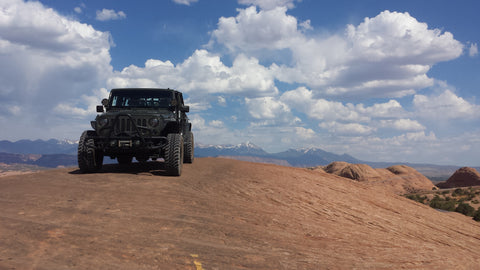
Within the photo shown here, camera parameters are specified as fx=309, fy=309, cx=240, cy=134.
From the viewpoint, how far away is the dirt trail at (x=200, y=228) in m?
3.72

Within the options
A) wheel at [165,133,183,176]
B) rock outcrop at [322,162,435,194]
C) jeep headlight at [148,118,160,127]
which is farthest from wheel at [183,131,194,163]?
rock outcrop at [322,162,435,194]

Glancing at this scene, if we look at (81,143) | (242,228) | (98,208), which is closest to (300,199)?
(242,228)

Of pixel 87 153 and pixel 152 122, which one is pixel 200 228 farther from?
pixel 87 153

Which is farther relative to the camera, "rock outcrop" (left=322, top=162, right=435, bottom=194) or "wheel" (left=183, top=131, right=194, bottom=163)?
"rock outcrop" (left=322, top=162, right=435, bottom=194)

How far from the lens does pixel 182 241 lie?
4.27m

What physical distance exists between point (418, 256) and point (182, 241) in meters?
3.85

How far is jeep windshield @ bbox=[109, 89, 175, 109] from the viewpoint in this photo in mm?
10688

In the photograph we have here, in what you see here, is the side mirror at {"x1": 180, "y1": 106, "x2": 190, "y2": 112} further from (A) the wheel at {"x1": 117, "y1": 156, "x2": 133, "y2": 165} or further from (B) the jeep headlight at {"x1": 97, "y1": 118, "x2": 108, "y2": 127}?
(A) the wheel at {"x1": 117, "y1": 156, "x2": 133, "y2": 165}

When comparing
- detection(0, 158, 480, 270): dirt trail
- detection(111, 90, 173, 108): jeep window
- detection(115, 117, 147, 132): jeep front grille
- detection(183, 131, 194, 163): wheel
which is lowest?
detection(0, 158, 480, 270): dirt trail

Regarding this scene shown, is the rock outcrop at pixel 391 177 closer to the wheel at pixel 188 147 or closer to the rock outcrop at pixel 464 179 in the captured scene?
the rock outcrop at pixel 464 179

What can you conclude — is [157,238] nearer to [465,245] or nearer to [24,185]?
[24,185]

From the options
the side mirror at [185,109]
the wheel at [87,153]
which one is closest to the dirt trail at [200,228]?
the wheel at [87,153]

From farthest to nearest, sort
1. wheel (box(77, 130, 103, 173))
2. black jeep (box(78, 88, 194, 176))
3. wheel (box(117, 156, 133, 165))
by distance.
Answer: wheel (box(117, 156, 133, 165)) → wheel (box(77, 130, 103, 173)) → black jeep (box(78, 88, 194, 176))

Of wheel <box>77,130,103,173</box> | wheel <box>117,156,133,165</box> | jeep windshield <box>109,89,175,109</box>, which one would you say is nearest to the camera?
wheel <box>77,130,103,173</box>
